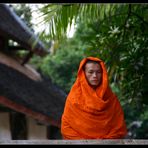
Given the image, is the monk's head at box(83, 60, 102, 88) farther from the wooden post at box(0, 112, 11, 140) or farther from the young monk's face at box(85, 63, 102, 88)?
the wooden post at box(0, 112, 11, 140)

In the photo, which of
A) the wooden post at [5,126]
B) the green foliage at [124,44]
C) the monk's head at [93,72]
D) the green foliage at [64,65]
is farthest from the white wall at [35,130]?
the green foliage at [64,65]

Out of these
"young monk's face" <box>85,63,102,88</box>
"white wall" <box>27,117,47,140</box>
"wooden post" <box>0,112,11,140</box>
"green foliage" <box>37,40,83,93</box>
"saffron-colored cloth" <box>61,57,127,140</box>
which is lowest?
"white wall" <box>27,117,47,140</box>

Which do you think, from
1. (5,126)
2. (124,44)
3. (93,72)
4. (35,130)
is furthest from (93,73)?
(35,130)

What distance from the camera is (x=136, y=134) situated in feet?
52.5

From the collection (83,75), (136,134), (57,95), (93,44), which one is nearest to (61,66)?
(136,134)

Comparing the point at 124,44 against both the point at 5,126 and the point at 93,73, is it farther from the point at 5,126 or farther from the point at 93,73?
the point at 5,126

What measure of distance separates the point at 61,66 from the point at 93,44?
53.4ft

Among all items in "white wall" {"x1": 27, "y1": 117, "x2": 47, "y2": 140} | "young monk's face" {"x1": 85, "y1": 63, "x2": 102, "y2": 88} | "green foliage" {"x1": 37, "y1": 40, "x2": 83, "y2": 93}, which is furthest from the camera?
"green foliage" {"x1": 37, "y1": 40, "x2": 83, "y2": 93}

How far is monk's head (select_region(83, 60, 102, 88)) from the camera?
14.8 ft

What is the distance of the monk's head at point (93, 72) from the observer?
451cm

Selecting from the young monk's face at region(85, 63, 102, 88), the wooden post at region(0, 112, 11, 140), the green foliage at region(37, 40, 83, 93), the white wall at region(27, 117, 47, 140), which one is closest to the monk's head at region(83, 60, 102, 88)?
the young monk's face at region(85, 63, 102, 88)

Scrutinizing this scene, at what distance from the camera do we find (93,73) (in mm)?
4531

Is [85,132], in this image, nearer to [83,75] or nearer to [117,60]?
[83,75]

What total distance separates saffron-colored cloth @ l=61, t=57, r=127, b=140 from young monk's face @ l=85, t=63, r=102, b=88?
0.04 m
